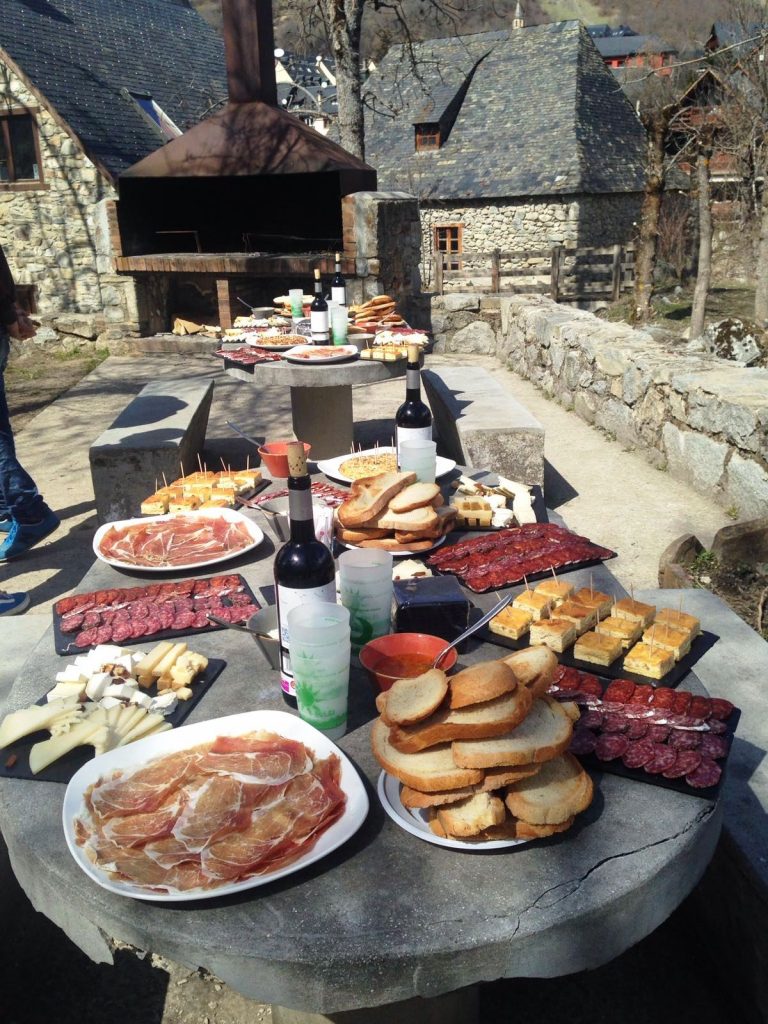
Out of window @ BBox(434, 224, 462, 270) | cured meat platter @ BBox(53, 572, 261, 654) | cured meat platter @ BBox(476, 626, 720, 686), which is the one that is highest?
window @ BBox(434, 224, 462, 270)

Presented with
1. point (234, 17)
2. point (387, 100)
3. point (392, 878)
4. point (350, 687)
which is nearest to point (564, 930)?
point (392, 878)

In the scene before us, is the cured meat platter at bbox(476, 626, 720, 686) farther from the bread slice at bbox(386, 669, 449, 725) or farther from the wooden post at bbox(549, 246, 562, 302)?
the wooden post at bbox(549, 246, 562, 302)

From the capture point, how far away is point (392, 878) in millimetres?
1434

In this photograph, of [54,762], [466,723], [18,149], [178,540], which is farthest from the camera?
[18,149]

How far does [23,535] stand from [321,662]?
435 centimetres

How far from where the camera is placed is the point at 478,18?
3434 centimetres

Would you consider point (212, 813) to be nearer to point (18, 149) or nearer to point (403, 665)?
point (403, 665)

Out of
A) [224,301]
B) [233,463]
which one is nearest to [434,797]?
[233,463]

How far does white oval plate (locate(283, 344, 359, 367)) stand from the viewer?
481 cm

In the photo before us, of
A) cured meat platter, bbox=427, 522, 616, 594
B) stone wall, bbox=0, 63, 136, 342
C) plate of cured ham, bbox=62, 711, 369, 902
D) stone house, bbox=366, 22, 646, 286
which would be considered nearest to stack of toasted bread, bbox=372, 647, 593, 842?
plate of cured ham, bbox=62, 711, 369, 902

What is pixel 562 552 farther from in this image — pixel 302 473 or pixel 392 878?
pixel 392 878

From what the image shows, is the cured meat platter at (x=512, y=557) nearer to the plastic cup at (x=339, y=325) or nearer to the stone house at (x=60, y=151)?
the plastic cup at (x=339, y=325)

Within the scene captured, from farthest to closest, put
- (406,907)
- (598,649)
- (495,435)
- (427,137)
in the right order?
(427,137), (495,435), (598,649), (406,907)

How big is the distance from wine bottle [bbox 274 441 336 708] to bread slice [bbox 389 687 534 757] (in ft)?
1.28
